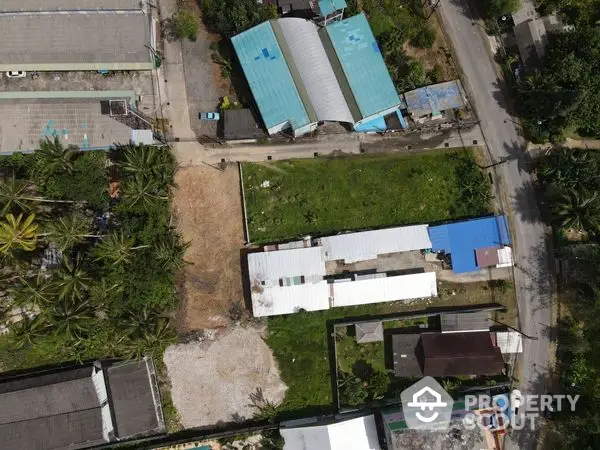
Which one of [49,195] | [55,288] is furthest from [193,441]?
[49,195]

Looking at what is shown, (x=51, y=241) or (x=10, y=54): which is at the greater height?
(x=10, y=54)

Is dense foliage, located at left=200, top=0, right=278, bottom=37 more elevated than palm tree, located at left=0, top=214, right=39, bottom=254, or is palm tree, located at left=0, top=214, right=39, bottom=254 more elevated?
dense foliage, located at left=200, top=0, right=278, bottom=37

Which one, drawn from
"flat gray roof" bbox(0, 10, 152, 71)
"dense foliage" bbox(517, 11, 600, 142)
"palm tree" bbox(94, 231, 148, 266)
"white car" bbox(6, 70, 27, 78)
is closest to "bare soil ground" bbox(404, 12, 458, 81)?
"dense foliage" bbox(517, 11, 600, 142)

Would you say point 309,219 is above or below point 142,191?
below

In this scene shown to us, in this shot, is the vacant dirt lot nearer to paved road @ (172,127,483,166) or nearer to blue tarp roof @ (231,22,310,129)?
paved road @ (172,127,483,166)

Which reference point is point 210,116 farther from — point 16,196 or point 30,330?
point 30,330

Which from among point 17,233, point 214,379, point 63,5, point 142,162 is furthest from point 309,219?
point 63,5

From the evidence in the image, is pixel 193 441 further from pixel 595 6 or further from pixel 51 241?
pixel 595 6
